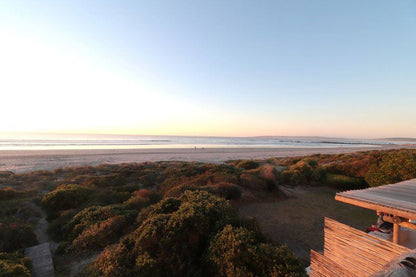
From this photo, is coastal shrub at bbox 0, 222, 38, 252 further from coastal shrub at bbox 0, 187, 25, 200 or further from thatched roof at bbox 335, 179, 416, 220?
thatched roof at bbox 335, 179, 416, 220

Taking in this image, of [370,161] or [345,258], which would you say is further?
[370,161]

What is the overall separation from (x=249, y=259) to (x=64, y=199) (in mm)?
9019

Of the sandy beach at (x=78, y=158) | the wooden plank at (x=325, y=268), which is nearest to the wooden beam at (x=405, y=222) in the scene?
the wooden plank at (x=325, y=268)

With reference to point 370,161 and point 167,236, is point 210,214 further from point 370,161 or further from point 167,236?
point 370,161

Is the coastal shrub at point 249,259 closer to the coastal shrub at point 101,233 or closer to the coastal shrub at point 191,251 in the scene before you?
the coastal shrub at point 191,251

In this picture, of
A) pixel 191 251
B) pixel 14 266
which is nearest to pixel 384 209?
pixel 191 251

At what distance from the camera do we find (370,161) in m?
12.0

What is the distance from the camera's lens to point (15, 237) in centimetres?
566

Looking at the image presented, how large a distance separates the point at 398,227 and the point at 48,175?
63.3ft

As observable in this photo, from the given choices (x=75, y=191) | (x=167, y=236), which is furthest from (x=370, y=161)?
(x=75, y=191)

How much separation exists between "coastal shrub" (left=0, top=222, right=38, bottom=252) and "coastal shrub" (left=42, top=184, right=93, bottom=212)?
2.20 m

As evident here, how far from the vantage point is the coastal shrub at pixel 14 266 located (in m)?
3.76

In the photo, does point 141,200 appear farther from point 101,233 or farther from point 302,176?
point 302,176

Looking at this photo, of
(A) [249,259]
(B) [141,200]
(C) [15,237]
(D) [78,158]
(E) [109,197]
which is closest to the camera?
(A) [249,259]
